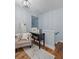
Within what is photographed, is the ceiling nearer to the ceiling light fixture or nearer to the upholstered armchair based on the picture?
the ceiling light fixture

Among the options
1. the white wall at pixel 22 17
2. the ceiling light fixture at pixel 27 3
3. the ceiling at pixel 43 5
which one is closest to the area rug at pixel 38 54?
the white wall at pixel 22 17

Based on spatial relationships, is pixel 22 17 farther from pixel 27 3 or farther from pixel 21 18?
pixel 27 3

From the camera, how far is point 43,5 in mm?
2451

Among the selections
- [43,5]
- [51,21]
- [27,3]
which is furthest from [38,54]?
[27,3]

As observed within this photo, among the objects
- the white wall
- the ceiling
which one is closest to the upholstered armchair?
the white wall

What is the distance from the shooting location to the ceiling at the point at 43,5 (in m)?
2.18

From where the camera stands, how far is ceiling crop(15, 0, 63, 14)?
2178mm

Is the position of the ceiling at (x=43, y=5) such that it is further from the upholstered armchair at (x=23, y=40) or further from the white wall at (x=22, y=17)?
the upholstered armchair at (x=23, y=40)

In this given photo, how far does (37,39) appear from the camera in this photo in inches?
112
